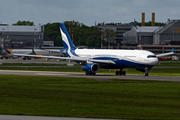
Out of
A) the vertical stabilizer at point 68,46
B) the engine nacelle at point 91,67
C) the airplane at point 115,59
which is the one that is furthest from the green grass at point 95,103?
the vertical stabilizer at point 68,46

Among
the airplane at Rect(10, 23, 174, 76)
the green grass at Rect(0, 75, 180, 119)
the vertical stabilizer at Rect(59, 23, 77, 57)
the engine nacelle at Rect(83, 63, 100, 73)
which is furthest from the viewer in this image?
the vertical stabilizer at Rect(59, 23, 77, 57)

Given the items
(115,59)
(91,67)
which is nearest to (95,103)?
(91,67)

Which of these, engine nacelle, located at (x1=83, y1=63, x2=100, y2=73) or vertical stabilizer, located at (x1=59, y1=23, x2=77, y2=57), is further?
vertical stabilizer, located at (x1=59, y1=23, x2=77, y2=57)

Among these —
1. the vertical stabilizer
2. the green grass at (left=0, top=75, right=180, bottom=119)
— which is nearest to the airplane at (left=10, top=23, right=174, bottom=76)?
the vertical stabilizer

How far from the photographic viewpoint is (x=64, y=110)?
957 inches

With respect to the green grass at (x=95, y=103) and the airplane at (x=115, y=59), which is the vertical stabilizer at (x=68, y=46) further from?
the green grass at (x=95, y=103)

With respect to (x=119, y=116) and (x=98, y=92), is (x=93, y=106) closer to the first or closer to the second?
(x=119, y=116)

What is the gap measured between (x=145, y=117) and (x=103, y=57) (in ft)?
141

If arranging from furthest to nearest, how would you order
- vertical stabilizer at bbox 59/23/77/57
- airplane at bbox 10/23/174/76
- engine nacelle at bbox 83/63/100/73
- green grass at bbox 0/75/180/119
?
vertical stabilizer at bbox 59/23/77/57
engine nacelle at bbox 83/63/100/73
airplane at bbox 10/23/174/76
green grass at bbox 0/75/180/119

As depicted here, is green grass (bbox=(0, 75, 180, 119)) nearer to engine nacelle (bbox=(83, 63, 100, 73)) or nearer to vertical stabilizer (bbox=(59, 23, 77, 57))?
engine nacelle (bbox=(83, 63, 100, 73))

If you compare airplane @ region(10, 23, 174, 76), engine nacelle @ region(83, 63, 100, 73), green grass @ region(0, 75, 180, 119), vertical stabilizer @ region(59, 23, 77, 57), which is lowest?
green grass @ region(0, 75, 180, 119)

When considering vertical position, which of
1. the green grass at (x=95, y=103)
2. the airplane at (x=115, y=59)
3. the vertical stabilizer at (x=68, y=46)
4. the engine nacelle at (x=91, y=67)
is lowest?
the green grass at (x=95, y=103)

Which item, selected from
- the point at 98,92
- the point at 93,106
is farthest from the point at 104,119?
the point at 98,92

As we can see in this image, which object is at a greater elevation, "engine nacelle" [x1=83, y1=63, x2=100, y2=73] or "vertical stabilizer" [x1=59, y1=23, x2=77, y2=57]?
"vertical stabilizer" [x1=59, y1=23, x2=77, y2=57]
